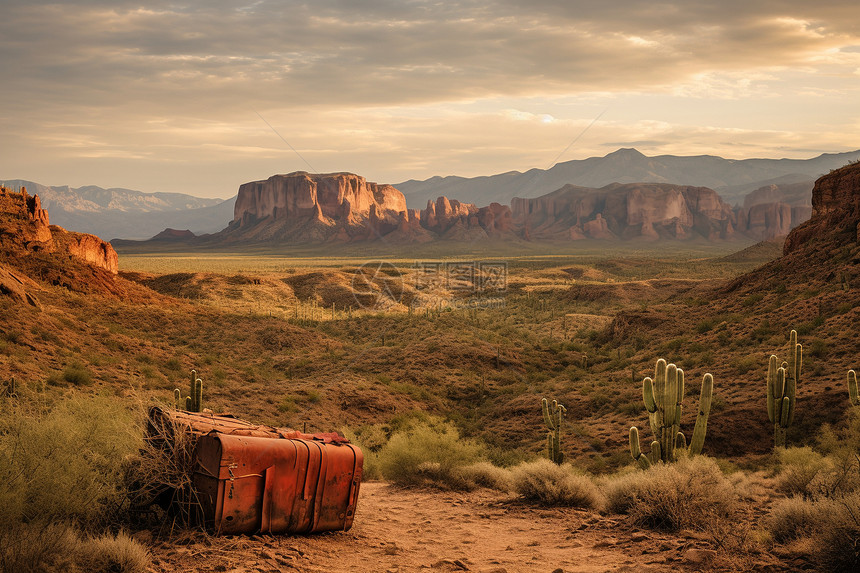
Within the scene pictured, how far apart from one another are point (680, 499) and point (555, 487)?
6.99 ft

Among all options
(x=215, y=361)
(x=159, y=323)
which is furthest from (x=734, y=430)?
(x=159, y=323)

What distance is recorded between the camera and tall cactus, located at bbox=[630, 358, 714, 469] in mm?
10719

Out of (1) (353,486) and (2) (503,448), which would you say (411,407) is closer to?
(2) (503,448)

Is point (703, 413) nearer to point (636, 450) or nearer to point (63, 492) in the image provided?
point (636, 450)

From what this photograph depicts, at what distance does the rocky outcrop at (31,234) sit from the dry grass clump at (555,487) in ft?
88.9

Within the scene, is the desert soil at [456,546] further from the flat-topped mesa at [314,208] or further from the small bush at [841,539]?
the flat-topped mesa at [314,208]

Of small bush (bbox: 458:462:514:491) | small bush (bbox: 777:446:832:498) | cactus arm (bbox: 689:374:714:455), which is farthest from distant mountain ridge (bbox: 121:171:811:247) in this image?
small bush (bbox: 777:446:832:498)

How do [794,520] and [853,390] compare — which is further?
[853,390]

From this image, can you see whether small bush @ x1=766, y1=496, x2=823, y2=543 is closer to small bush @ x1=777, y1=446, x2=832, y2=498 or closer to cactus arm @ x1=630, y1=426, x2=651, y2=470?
small bush @ x1=777, y1=446, x2=832, y2=498

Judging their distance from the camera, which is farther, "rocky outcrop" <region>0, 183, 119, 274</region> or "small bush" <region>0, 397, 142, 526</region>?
"rocky outcrop" <region>0, 183, 119, 274</region>

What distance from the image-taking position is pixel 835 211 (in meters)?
29.0

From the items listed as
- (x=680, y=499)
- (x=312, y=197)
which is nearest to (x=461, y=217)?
(x=312, y=197)

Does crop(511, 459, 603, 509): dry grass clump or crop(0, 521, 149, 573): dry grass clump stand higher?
crop(0, 521, 149, 573): dry grass clump

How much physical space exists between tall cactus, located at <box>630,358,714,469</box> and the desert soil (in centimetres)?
248
